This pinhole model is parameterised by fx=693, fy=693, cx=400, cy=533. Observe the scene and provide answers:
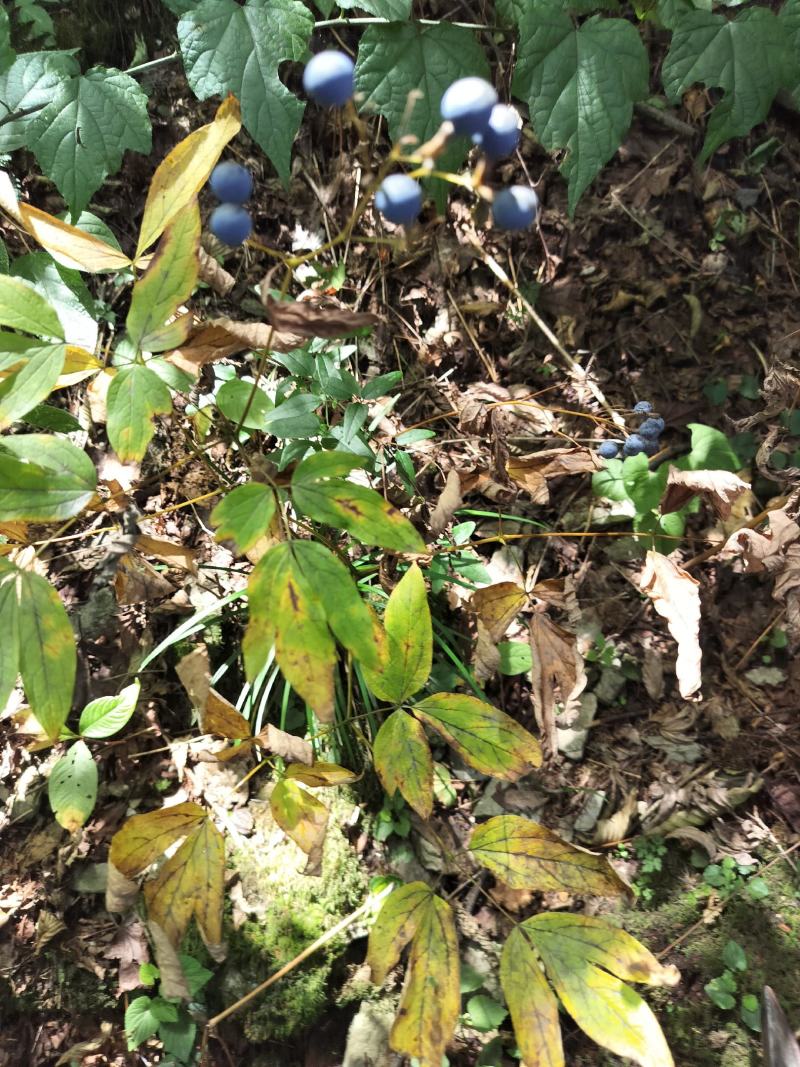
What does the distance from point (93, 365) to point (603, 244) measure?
1.56 m

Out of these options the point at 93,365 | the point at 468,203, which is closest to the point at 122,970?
the point at 93,365

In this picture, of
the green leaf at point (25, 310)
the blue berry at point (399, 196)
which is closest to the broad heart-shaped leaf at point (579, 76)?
the blue berry at point (399, 196)

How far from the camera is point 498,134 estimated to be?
87 centimetres

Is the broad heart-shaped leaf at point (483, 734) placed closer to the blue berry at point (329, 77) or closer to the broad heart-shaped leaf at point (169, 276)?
the broad heart-shaped leaf at point (169, 276)

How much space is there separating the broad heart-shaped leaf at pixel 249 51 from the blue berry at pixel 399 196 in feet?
1.86

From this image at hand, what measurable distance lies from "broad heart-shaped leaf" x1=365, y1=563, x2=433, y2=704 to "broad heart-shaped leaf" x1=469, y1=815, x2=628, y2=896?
12.0 inches

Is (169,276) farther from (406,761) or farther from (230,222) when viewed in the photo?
(406,761)

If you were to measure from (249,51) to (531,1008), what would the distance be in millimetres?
1809

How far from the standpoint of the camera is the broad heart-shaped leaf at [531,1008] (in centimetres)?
115

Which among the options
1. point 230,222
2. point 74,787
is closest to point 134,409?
point 230,222

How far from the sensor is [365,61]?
1.35m

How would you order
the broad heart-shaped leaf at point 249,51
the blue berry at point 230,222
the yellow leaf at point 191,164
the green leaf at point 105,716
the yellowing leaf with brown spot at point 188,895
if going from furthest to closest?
the green leaf at point 105,716
the broad heart-shaped leaf at point 249,51
the yellowing leaf with brown spot at point 188,895
the yellow leaf at point 191,164
the blue berry at point 230,222

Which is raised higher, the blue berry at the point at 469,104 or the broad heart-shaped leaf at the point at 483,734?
the blue berry at the point at 469,104

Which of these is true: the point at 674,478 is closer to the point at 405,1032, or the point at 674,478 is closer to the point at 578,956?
the point at 578,956
